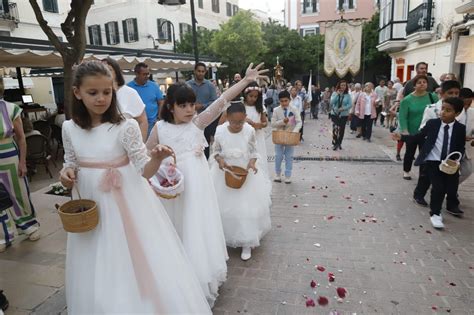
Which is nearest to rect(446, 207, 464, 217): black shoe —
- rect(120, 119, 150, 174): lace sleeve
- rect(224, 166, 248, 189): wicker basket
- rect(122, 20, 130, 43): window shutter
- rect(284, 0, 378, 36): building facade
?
rect(224, 166, 248, 189): wicker basket

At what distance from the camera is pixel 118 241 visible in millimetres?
2076

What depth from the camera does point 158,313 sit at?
212cm

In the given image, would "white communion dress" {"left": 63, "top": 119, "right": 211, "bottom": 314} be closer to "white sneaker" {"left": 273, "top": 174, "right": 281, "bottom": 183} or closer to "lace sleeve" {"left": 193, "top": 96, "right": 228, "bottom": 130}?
"lace sleeve" {"left": 193, "top": 96, "right": 228, "bottom": 130}

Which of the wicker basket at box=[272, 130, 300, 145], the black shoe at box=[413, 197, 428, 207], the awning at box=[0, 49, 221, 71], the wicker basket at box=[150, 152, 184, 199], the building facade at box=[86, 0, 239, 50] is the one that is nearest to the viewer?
the wicker basket at box=[150, 152, 184, 199]

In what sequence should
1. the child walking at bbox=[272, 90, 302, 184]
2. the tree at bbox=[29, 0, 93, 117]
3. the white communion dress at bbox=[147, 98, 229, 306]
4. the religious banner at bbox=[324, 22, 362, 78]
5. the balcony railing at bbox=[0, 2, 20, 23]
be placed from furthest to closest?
the balcony railing at bbox=[0, 2, 20, 23] < the religious banner at bbox=[324, 22, 362, 78] < the child walking at bbox=[272, 90, 302, 184] < the tree at bbox=[29, 0, 93, 117] < the white communion dress at bbox=[147, 98, 229, 306]

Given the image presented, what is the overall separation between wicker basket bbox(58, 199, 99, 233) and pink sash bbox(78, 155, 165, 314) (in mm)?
133

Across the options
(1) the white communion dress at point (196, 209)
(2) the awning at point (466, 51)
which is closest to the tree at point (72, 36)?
(1) the white communion dress at point (196, 209)

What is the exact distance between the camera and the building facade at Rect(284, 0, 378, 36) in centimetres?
3459

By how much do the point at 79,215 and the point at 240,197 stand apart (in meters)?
2.04

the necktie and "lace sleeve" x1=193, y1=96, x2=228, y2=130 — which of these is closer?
"lace sleeve" x1=193, y1=96, x2=228, y2=130

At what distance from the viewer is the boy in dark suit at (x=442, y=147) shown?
443 cm

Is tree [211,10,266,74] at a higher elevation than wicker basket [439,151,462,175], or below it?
higher

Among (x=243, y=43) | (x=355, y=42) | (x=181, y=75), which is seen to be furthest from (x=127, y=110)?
(x=181, y=75)

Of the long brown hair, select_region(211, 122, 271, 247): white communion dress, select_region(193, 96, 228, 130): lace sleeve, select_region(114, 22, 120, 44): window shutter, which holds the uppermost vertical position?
select_region(114, 22, 120, 44): window shutter
